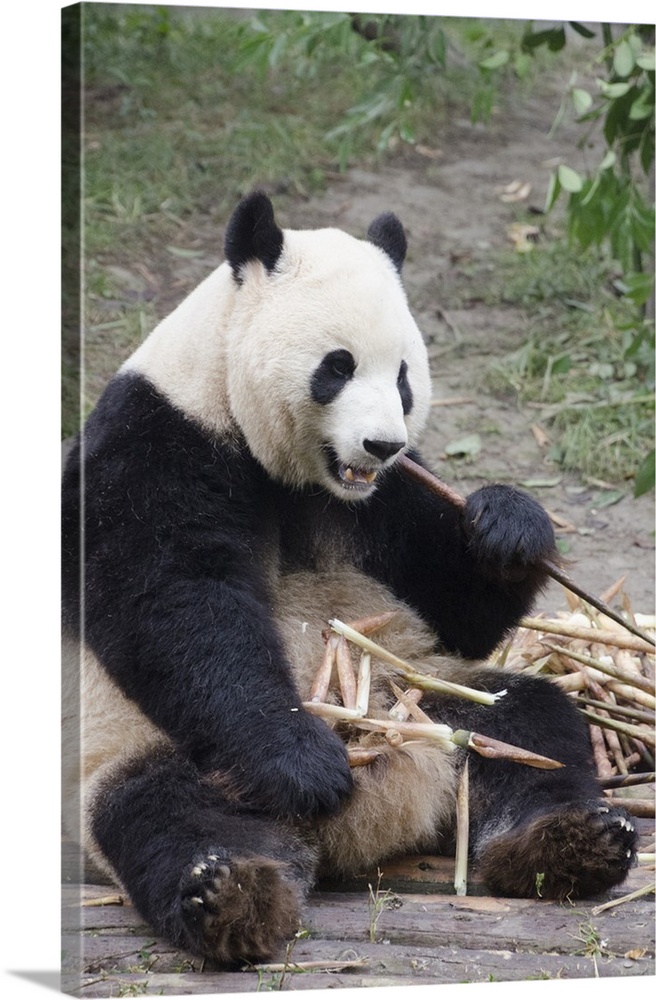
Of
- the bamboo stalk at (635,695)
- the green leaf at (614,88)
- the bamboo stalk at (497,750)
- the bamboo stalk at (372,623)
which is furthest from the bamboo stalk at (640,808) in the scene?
the green leaf at (614,88)

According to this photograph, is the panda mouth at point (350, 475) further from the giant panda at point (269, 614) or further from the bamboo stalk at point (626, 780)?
the bamboo stalk at point (626, 780)

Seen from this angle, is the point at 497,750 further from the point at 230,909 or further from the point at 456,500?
the point at 230,909

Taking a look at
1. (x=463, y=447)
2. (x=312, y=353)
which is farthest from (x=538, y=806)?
(x=463, y=447)

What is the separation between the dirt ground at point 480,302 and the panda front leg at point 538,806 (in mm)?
1119

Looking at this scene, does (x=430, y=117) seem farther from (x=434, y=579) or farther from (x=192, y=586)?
(x=192, y=586)

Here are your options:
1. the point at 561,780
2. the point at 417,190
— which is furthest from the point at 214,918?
the point at 417,190

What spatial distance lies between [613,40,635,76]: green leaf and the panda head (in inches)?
47.4

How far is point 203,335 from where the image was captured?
3.36 meters

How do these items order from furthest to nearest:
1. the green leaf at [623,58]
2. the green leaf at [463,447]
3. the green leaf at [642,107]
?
the green leaf at [463,447] → the green leaf at [642,107] → the green leaf at [623,58]

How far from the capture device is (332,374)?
319 centimetres

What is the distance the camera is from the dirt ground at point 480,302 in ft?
15.6

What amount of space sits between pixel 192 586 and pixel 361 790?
613 mm

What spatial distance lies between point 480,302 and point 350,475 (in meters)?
2.30

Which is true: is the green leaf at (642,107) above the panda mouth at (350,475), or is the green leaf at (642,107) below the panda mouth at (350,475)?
above
